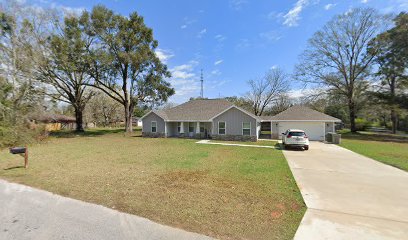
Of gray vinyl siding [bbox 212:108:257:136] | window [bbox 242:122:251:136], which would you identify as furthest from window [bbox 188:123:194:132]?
window [bbox 242:122:251:136]

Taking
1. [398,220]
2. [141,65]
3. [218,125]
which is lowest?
[398,220]

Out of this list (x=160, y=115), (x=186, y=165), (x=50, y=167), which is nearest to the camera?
(x=50, y=167)

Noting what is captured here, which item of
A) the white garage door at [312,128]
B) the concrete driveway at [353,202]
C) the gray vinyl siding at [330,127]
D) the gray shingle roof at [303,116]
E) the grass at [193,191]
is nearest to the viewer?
the concrete driveway at [353,202]

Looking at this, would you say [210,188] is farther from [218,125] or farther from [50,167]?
[218,125]

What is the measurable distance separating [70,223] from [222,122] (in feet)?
63.7

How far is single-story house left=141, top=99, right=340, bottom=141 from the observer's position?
860 inches

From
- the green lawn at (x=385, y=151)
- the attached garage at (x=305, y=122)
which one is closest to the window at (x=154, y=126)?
the attached garage at (x=305, y=122)

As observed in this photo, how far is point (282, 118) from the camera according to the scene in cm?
2369

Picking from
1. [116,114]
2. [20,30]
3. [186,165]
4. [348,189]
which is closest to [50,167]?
[186,165]

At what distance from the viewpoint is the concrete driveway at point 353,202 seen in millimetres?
3844

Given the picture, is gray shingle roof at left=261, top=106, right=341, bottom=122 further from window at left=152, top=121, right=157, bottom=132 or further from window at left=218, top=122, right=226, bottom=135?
window at left=152, top=121, right=157, bottom=132

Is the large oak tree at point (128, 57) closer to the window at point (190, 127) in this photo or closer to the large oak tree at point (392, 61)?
the window at point (190, 127)

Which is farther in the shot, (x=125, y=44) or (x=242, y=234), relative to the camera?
(x=125, y=44)

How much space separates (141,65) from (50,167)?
21.7 m
